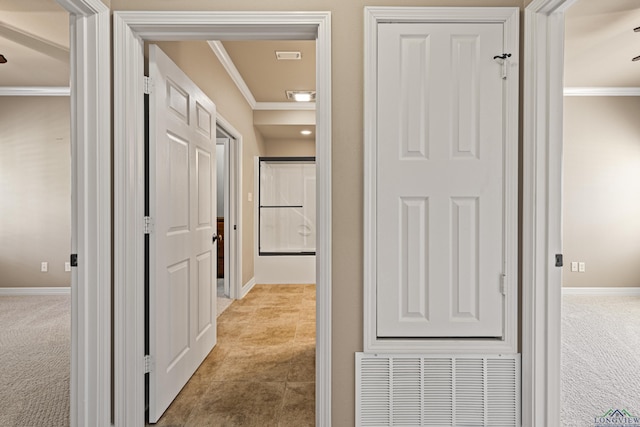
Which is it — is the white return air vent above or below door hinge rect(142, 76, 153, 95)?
below

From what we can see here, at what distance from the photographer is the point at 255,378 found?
2428 millimetres

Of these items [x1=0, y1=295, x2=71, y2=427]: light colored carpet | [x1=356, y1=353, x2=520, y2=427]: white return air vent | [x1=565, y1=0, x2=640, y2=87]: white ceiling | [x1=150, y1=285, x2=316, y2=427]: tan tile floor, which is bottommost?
[x1=0, y1=295, x2=71, y2=427]: light colored carpet

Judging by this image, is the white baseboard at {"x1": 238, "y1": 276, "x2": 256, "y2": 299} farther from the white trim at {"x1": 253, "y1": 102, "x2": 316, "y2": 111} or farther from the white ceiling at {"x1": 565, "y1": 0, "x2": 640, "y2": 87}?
the white ceiling at {"x1": 565, "y1": 0, "x2": 640, "y2": 87}

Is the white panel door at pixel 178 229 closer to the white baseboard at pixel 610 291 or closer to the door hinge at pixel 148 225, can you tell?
the door hinge at pixel 148 225

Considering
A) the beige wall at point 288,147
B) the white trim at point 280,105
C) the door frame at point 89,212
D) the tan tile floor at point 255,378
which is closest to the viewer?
the door frame at point 89,212

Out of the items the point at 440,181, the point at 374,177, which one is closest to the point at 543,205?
the point at 440,181

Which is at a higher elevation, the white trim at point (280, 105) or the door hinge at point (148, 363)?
the white trim at point (280, 105)

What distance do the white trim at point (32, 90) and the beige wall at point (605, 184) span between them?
6.47 meters

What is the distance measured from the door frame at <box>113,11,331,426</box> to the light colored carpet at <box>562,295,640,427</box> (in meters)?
1.52

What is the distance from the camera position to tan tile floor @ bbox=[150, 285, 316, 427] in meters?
1.99

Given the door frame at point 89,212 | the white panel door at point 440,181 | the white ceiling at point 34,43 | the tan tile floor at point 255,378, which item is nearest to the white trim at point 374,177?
the white panel door at point 440,181

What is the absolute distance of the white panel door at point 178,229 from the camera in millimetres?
1901

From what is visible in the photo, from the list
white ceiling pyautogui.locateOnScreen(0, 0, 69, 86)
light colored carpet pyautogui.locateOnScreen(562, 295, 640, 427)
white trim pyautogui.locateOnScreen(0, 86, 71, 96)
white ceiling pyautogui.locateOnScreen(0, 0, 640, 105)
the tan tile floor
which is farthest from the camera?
white trim pyautogui.locateOnScreen(0, 86, 71, 96)

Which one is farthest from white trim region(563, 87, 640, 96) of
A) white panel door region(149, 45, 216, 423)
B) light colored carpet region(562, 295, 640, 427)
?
white panel door region(149, 45, 216, 423)
